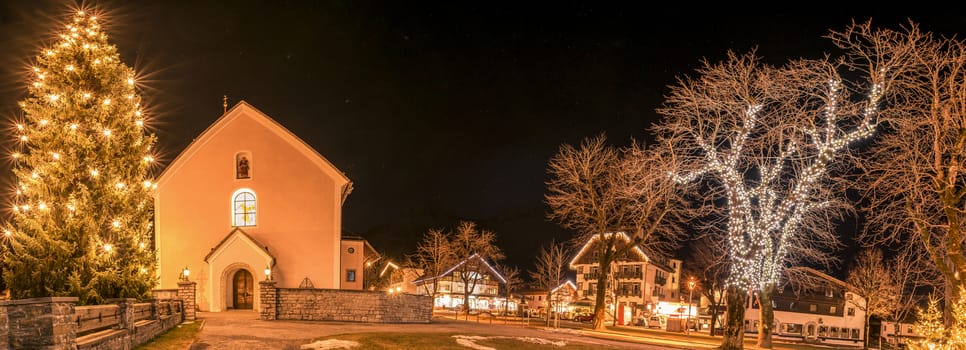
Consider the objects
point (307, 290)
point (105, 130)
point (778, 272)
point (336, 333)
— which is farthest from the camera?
point (307, 290)

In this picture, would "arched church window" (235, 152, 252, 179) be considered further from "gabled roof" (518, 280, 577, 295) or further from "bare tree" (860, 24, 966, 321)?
"gabled roof" (518, 280, 577, 295)

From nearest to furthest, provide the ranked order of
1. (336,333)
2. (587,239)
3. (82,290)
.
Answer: (82,290) → (336,333) → (587,239)

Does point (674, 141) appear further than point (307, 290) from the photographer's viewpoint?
No

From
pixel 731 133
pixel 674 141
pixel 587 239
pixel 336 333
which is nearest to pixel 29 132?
pixel 336 333

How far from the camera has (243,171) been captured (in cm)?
3231

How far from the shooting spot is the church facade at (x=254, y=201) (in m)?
31.6

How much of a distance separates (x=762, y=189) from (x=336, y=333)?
15402 mm

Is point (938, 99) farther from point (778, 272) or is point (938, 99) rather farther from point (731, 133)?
point (778, 272)

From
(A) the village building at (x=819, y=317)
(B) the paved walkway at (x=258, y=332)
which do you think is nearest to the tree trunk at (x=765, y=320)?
(B) the paved walkway at (x=258, y=332)

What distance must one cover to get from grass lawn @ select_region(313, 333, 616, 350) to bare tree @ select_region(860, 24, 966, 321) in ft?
32.5

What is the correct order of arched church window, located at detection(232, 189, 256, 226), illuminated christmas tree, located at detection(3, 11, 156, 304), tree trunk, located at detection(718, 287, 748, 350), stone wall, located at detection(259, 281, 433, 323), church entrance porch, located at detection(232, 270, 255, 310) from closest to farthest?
illuminated christmas tree, located at detection(3, 11, 156, 304) < tree trunk, located at detection(718, 287, 748, 350) < stone wall, located at detection(259, 281, 433, 323) < church entrance porch, located at detection(232, 270, 255, 310) < arched church window, located at detection(232, 189, 256, 226)

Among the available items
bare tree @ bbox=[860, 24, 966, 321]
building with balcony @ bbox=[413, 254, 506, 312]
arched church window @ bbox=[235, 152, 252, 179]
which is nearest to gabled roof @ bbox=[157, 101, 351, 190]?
arched church window @ bbox=[235, 152, 252, 179]

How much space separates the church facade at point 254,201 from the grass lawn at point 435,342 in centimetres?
1262

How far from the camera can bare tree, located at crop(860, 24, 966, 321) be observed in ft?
50.1
